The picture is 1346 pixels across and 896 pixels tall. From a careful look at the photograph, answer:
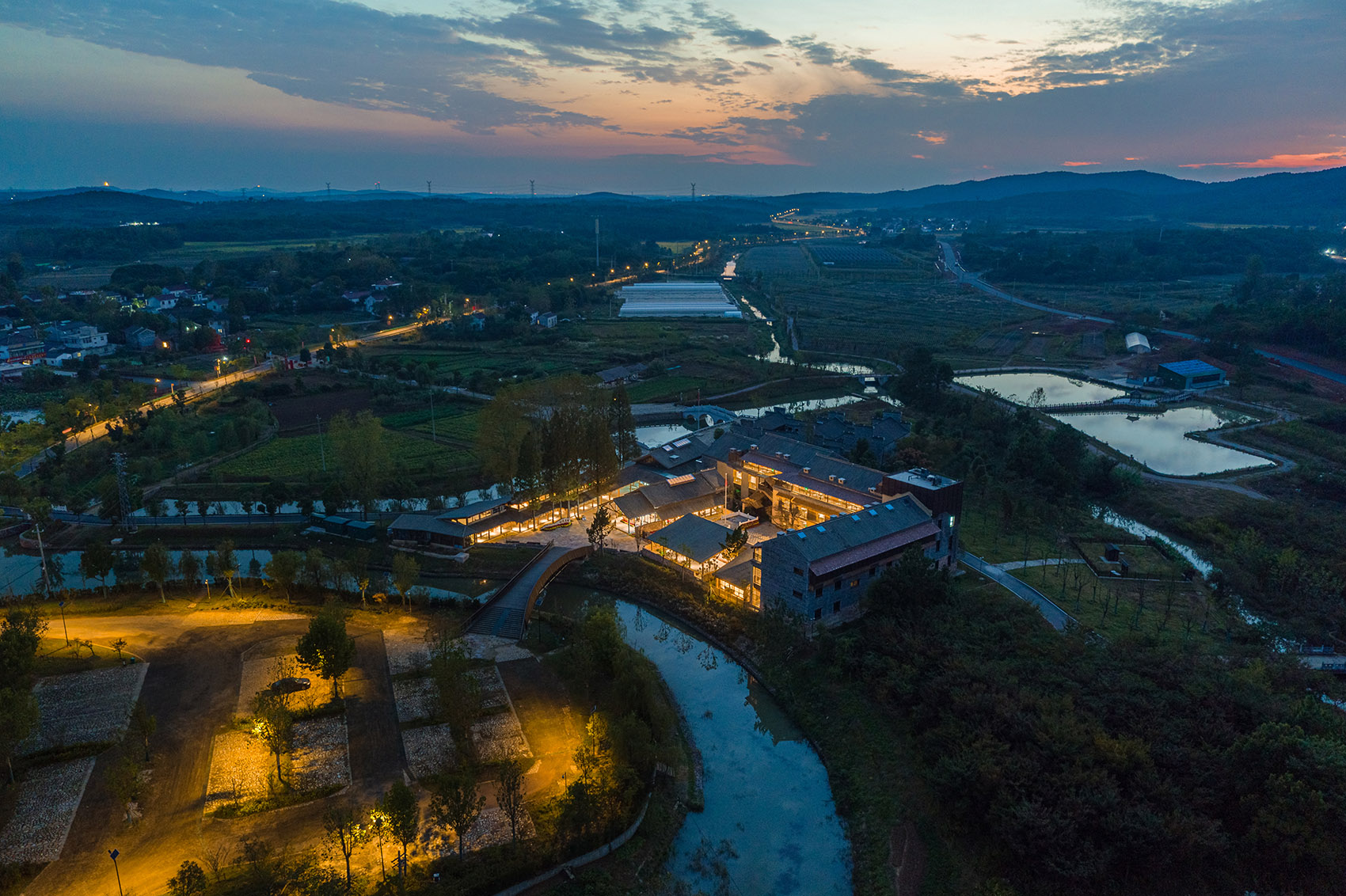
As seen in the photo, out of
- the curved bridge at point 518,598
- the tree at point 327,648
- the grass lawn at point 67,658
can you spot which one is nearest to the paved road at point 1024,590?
the curved bridge at point 518,598

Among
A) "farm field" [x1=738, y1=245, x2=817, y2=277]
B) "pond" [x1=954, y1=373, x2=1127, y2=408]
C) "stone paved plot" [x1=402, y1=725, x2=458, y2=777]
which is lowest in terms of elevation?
"stone paved plot" [x1=402, y1=725, x2=458, y2=777]

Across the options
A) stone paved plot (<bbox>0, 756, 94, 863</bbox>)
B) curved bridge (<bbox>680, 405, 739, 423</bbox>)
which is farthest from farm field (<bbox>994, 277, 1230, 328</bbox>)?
stone paved plot (<bbox>0, 756, 94, 863</bbox>)

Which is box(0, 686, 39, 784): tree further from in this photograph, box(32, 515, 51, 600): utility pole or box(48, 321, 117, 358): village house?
box(48, 321, 117, 358): village house

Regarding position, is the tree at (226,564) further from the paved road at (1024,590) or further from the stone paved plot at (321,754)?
the paved road at (1024,590)

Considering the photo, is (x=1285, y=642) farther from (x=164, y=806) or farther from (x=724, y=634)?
(x=164, y=806)

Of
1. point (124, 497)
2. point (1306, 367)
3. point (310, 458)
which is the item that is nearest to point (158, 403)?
point (310, 458)

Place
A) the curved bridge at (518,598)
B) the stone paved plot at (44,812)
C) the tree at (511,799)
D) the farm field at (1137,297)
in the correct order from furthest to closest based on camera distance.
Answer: the farm field at (1137,297) → the curved bridge at (518,598) → the tree at (511,799) → the stone paved plot at (44,812)

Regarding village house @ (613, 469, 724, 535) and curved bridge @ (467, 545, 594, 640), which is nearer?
curved bridge @ (467, 545, 594, 640)
